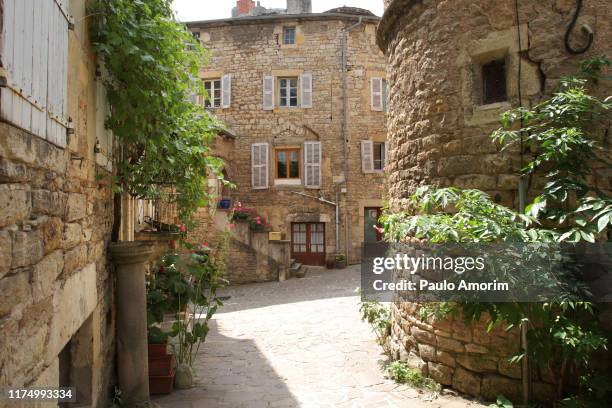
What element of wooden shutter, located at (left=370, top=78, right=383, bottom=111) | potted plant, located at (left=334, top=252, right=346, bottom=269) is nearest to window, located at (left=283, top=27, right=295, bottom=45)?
wooden shutter, located at (left=370, top=78, right=383, bottom=111)

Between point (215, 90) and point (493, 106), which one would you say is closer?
point (493, 106)

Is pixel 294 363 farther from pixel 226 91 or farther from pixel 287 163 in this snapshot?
pixel 226 91

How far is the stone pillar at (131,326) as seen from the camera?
3.62 meters

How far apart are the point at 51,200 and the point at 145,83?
4.76 ft

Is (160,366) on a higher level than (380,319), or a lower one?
lower

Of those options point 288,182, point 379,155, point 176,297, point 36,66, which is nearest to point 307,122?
point 288,182

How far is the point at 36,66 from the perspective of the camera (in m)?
1.72

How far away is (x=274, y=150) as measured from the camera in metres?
14.8

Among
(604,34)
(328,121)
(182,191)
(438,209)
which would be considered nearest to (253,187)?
(328,121)

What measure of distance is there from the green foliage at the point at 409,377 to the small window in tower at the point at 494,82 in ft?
9.51

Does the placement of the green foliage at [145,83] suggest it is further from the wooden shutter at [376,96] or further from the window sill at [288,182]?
the wooden shutter at [376,96]

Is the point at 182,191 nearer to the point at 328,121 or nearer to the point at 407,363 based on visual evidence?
the point at 407,363

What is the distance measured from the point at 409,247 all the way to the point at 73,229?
3.47m

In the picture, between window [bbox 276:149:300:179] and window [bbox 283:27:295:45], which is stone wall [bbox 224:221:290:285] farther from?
window [bbox 283:27:295:45]
